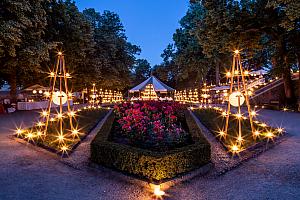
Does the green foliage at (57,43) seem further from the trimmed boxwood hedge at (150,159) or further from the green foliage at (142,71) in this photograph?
the green foliage at (142,71)

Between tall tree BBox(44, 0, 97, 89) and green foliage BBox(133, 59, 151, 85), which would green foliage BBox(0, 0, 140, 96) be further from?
green foliage BBox(133, 59, 151, 85)

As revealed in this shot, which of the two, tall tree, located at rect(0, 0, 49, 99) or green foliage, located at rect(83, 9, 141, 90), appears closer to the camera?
tall tree, located at rect(0, 0, 49, 99)

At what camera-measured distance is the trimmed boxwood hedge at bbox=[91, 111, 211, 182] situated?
16.1ft

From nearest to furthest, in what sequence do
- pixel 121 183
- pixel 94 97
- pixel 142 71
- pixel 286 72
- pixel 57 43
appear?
pixel 121 183, pixel 57 43, pixel 286 72, pixel 94 97, pixel 142 71

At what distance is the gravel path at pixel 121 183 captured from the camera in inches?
175

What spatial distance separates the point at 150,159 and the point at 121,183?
772 mm

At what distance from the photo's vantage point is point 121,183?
16.5 ft

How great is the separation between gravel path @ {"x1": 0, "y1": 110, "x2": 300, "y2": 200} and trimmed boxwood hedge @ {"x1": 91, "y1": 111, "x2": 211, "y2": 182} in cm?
27

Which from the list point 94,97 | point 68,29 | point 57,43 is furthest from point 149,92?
point 57,43

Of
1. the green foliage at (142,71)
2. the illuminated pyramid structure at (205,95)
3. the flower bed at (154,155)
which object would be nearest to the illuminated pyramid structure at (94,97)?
the illuminated pyramid structure at (205,95)

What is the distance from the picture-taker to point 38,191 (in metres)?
4.57

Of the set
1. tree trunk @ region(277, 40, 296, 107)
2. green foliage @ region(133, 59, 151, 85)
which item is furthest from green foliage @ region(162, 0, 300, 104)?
green foliage @ region(133, 59, 151, 85)

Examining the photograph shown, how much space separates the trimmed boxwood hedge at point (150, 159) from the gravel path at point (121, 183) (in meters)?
0.27

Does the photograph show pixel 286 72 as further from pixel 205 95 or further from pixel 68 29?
pixel 68 29
